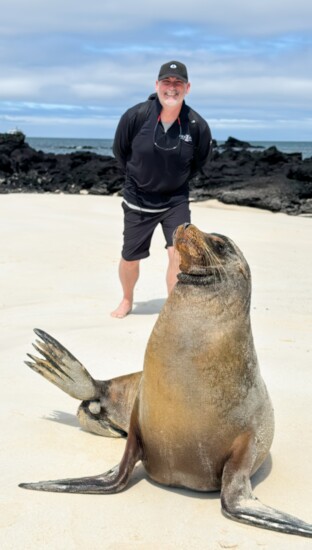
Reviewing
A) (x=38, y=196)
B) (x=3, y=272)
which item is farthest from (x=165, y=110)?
(x=38, y=196)

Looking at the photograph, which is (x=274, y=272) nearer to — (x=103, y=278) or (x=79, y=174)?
(x=103, y=278)

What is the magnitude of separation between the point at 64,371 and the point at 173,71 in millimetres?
3165

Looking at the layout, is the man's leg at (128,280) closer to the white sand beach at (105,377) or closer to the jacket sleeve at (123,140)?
the white sand beach at (105,377)

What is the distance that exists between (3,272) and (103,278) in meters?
1.17

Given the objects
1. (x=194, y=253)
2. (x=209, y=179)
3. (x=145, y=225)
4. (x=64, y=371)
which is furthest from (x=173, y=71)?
(x=209, y=179)

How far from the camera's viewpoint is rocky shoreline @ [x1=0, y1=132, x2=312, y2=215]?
16.8 meters

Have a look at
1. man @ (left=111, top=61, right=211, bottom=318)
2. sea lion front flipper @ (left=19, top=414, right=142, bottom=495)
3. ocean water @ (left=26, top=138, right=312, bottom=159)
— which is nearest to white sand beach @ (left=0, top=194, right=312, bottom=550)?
sea lion front flipper @ (left=19, top=414, right=142, bottom=495)

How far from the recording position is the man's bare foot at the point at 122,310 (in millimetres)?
7012

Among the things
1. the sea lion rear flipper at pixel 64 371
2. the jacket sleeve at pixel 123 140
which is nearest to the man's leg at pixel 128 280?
the jacket sleeve at pixel 123 140

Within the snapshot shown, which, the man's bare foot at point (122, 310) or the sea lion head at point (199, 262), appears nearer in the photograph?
the sea lion head at point (199, 262)

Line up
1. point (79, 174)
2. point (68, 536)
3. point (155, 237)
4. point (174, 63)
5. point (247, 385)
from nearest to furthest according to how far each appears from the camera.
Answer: point (68, 536) → point (247, 385) → point (174, 63) → point (155, 237) → point (79, 174)

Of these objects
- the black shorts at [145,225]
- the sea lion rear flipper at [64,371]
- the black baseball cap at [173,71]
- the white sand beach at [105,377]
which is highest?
the black baseball cap at [173,71]

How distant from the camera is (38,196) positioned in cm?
1720

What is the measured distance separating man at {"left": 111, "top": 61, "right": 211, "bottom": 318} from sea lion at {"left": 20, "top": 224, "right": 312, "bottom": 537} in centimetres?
291
